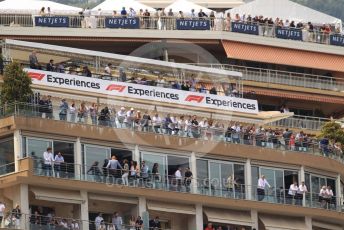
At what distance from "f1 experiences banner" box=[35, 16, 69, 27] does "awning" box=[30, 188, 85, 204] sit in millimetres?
23584

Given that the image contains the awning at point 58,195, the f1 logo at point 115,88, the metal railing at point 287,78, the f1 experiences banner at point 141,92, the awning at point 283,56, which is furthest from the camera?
the awning at point 283,56

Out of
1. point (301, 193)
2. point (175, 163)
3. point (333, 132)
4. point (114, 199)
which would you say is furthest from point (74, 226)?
point (333, 132)

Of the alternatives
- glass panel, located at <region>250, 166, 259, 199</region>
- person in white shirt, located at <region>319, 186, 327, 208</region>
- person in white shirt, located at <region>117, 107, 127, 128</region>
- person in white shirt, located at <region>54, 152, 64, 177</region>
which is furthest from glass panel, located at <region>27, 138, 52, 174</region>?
person in white shirt, located at <region>319, 186, 327, 208</region>

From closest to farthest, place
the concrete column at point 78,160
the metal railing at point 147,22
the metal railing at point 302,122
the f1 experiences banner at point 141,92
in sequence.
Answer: the concrete column at point 78,160
the f1 experiences banner at point 141,92
the metal railing at point 302,122
the metal railing at point 147,22

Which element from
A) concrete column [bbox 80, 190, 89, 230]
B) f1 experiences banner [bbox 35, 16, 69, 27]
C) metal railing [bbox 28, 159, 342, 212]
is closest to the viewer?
concrete column [bbox 80, 190, 89, 230]

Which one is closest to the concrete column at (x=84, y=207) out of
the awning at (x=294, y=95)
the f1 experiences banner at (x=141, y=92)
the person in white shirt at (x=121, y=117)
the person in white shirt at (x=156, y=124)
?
the person in white shirt at (x=121, y=117)

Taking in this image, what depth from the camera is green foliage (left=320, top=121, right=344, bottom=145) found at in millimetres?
101688

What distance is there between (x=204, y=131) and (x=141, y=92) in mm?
4803

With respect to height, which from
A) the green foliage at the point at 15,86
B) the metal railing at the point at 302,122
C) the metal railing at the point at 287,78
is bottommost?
the green foliage at the point at 15,86

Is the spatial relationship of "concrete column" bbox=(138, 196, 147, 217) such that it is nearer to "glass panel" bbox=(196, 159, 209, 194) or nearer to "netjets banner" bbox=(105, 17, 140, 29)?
"glass panel" bbox=(196, 159, 209, 194)

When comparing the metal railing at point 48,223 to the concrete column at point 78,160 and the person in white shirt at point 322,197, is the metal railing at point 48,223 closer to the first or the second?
the concrete column at point 78,160

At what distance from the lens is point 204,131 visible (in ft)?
306

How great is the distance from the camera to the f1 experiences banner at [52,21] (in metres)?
109

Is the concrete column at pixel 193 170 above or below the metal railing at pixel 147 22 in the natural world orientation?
below
